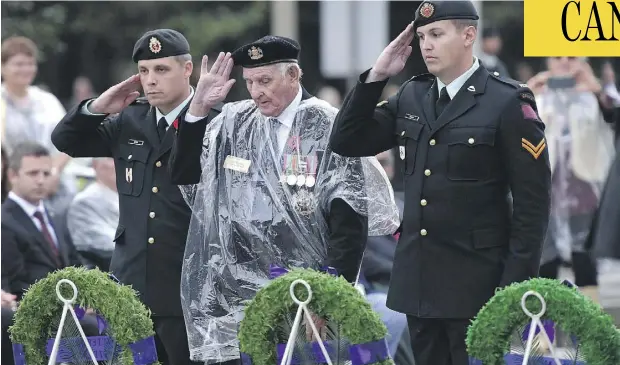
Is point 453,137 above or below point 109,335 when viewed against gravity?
above

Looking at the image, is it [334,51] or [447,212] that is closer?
[447,212]

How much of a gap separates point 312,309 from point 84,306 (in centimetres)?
106

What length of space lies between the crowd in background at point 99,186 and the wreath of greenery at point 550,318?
2.67 meters

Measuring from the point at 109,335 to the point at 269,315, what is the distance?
2.64ft

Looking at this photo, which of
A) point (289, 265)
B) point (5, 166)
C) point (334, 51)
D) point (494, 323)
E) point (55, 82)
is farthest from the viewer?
point (55, 82)

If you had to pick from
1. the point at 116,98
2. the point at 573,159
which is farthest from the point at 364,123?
the point at 573,159

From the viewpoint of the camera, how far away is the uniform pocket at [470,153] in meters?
5.77

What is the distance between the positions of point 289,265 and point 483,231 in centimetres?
105

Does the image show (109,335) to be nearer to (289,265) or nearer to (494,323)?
(289,265)

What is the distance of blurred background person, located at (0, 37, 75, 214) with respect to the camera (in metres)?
11.5

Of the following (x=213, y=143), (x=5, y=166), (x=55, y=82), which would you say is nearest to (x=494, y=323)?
(x=213, y=143)

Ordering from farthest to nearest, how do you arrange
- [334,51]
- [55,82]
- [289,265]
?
[55,82]
[334,51]
[289,265]

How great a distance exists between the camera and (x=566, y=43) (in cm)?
611

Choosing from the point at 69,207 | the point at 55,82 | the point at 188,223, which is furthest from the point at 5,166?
the point at 55,82
